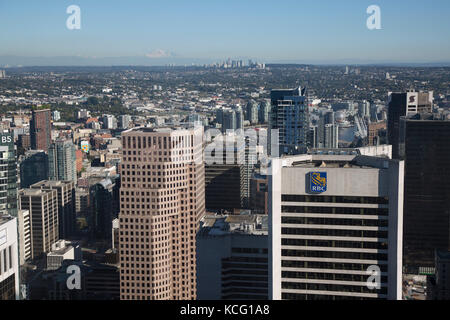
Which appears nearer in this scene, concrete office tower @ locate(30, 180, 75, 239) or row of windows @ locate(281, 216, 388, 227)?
row of windows @ locate(281, 216, 388, 227)

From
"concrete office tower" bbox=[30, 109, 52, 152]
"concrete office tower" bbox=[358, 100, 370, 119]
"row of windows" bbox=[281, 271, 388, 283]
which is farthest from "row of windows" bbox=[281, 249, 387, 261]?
"concrete office tower" bbox=[358, 100, 370, 119]

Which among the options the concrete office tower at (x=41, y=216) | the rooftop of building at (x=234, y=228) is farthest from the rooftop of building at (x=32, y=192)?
the rooftop of building at (x=234, y=228)

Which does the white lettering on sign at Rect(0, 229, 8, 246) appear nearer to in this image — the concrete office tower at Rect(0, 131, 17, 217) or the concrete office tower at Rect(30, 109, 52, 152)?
the concrete office tower at Rect(0, 131, 17, 217)

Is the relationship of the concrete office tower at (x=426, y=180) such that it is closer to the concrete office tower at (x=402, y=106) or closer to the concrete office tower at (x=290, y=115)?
the concrete office tower at (x=402, y=106)

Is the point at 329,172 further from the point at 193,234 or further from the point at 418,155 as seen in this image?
the point at 418,155

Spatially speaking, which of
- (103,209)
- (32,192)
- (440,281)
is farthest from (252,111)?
(440,281)

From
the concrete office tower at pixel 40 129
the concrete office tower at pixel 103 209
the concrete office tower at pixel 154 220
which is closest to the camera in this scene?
the concrete office tower at pixel 154 220

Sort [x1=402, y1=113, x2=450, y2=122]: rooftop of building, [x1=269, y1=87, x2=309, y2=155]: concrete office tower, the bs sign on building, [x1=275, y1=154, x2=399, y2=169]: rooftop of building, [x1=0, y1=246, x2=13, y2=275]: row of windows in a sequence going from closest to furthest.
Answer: [x1=0, y1=246, x2=13, y2=275]: row of windows < [x1=275, y1=154, x2=399, y2=169]: rooftop of building < [x1=402, y1=113, x2=450, y2=122]: rooftop of building < [x1=269, y1=87, x2=309, y2=155]: concrete office tower < the bs sign on building
